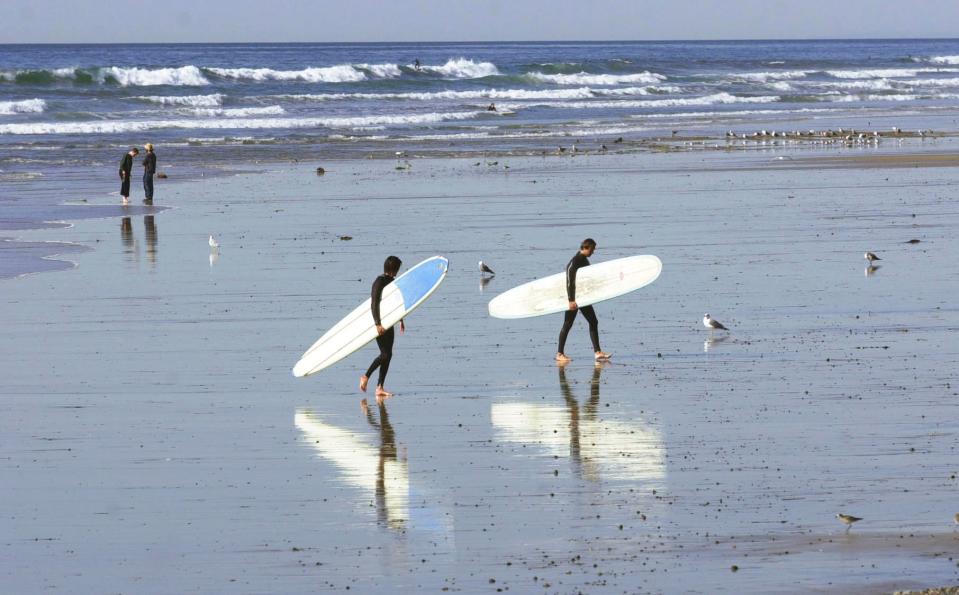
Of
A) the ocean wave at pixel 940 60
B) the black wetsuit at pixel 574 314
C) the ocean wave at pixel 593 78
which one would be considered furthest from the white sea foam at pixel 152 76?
the ocean wave at pixel 940 60

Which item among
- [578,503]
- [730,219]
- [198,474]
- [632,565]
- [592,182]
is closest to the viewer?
[632,565]

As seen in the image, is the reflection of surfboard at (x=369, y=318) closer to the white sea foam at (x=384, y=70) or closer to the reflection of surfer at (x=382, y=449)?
the reflection of surfer at (x=382, y=449)

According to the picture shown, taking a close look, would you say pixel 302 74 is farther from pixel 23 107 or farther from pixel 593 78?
pixel 23 107

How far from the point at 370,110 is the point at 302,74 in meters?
23.3

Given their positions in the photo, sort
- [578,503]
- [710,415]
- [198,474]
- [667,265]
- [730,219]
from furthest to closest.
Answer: [730,219], [667,265], [710,415], [198,474], [578,503]

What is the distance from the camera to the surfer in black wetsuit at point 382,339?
13.1 metres

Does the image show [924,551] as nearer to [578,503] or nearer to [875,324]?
[578,503]

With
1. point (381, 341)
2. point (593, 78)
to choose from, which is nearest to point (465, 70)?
point (593, 78)

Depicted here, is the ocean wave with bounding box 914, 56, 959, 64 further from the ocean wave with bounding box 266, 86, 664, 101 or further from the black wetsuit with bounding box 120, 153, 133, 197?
the black wetsuit with bounding box 120, 153, 133, 197

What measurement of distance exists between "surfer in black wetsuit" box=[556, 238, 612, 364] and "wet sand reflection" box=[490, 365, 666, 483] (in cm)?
149

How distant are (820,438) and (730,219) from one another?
45.2ft

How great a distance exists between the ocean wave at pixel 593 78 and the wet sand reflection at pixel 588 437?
255 feet

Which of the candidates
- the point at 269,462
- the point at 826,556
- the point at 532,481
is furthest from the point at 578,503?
the point at 269,462

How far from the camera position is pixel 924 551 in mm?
8594
